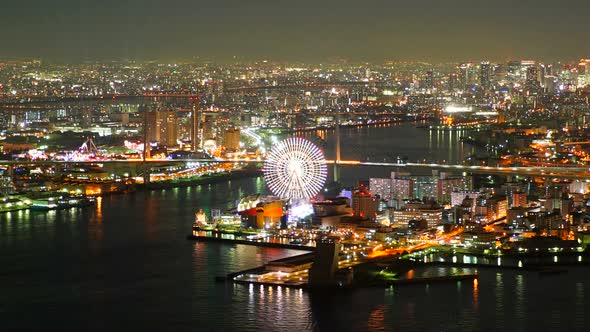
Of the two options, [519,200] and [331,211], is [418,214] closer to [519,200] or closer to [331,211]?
[331,211]

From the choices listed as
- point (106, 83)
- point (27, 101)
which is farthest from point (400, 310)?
point (106, 83)

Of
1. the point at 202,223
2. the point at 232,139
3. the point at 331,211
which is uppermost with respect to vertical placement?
the point at 232,139

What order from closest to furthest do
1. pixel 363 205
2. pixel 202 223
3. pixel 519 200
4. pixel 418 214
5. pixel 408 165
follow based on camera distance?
pixel 202 223, pixel 418 214, pixel 363 205, pixel 519 200, pixel 408 165

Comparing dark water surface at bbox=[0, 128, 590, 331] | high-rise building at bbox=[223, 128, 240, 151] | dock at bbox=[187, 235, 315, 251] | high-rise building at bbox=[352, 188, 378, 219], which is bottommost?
dark water surface at bbox=[0, 128, 590, 331]

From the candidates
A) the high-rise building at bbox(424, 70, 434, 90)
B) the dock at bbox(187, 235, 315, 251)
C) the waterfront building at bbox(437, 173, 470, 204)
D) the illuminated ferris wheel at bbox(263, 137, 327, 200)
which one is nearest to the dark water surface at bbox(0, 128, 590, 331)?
the dock at bbox(187, 235, 315, 251)

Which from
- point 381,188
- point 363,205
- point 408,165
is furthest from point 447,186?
point 408,165

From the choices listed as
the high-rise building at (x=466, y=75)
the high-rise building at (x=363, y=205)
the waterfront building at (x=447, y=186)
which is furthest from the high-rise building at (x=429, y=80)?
the high-rise building at (x=363, y=205)

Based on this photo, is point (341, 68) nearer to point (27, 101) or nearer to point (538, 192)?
point (27, 101)

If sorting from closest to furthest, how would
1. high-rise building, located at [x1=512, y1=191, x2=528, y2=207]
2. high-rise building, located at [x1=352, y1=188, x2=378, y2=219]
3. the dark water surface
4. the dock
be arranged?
the dark water surface, the dock, high-rise building, located at [x1=352, y1=188, x2=378, y2=219], high-rise building, located at [x1=512, y1=191, x2=528, y2=207]

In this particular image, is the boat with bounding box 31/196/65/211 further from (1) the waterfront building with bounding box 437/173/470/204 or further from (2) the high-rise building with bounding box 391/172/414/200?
(1) the waterfront building with bounding box 437/173/470/204
